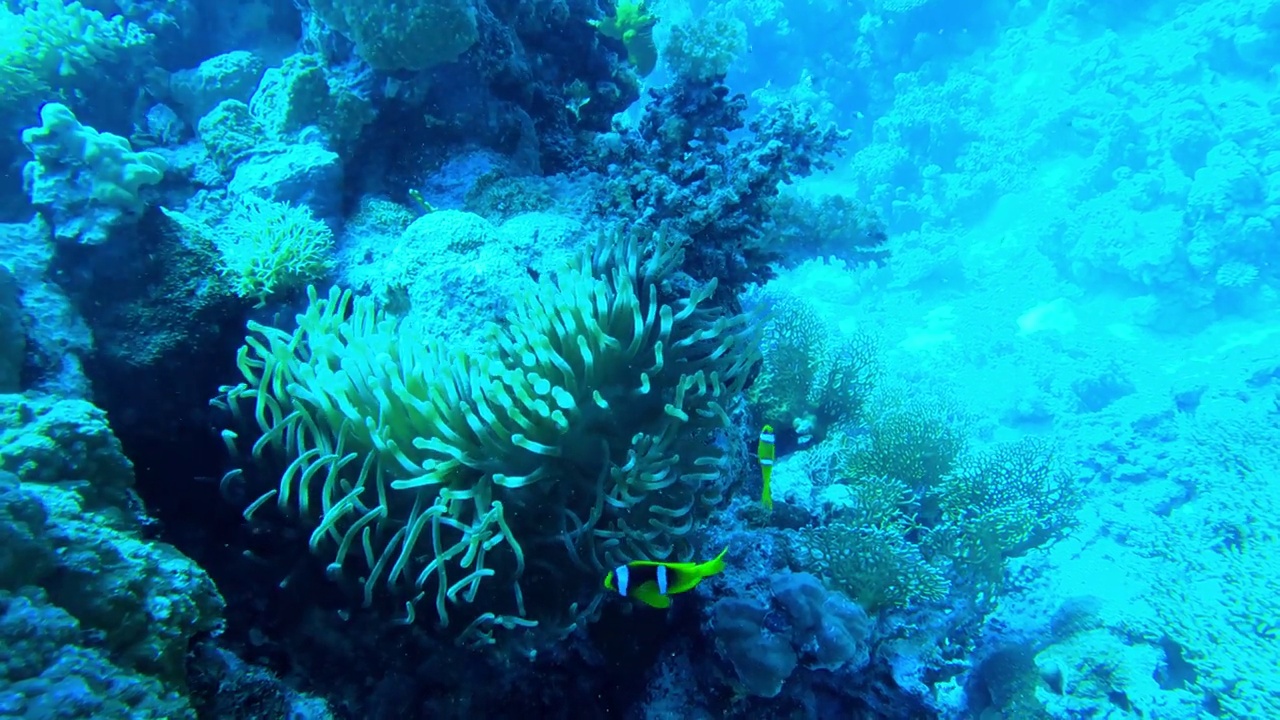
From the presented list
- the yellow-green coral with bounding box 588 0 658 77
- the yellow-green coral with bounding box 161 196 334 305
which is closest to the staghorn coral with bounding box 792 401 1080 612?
the yellow-green coral with bounding box 161 196 334 305

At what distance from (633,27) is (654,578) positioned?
5.45 m

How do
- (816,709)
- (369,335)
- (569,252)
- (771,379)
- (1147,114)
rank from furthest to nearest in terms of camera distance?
(1147,114) → (771,379) → (569,252) → (816,709) → (369,335)

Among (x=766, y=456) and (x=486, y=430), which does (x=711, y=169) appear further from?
(x=486, y=430)

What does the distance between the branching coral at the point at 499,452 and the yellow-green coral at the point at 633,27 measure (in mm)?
4354

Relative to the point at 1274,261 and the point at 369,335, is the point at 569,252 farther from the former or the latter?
the point at 1274,261

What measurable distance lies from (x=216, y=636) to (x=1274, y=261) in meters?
19.0

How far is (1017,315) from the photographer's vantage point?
15.3m

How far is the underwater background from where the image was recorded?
2.35 m

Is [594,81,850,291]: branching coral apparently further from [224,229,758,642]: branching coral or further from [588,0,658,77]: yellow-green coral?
[224,229,758,642]: branching coral

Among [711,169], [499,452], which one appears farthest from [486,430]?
[711,169]

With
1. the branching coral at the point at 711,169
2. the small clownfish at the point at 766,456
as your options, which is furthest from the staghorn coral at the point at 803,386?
the small clownfish at the point at 766,456

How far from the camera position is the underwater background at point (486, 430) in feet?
7.72

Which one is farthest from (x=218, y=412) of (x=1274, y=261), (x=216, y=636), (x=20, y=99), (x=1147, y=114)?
(x=1147, y=114)

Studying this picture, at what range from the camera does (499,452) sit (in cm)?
248
